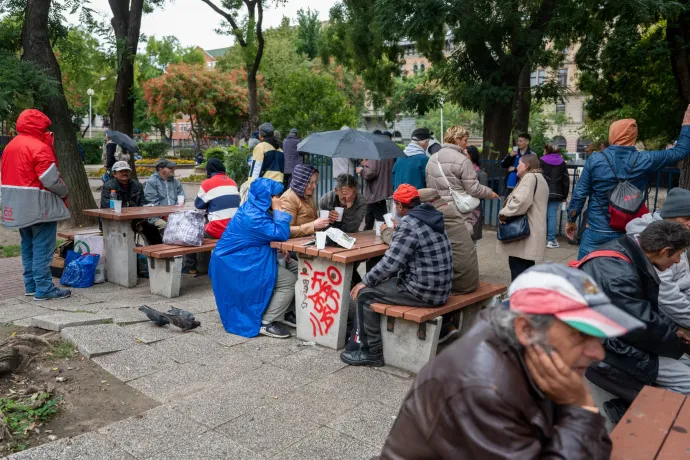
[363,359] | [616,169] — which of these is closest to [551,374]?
[363,359]

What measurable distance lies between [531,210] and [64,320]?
14.7ft

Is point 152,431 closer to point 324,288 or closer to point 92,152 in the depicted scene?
point 324,288

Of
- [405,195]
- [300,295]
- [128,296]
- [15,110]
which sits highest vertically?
[15,110]

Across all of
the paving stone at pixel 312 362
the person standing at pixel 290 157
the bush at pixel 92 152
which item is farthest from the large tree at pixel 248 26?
the bush at pixel 92 152

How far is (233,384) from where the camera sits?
4223 millimetres

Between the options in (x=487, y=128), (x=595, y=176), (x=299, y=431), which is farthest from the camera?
(x=487, y=128)

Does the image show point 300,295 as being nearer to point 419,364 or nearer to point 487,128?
point 419,364

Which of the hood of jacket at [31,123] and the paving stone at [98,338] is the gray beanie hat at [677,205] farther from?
Result: the hood of jacket at [31,123]

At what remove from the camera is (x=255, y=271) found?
5312 mm

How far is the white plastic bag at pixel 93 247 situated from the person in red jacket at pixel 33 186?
3.22 ft

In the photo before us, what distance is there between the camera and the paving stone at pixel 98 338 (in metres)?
4.61

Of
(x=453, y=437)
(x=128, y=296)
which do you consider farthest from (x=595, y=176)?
(x=128, y=296)

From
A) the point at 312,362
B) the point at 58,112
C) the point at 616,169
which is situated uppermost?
the point at 58,112

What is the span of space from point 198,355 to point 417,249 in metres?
2.01
